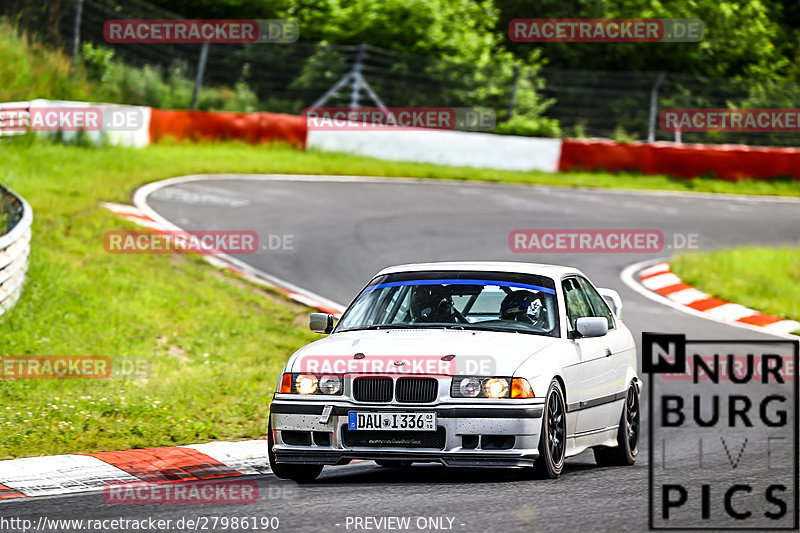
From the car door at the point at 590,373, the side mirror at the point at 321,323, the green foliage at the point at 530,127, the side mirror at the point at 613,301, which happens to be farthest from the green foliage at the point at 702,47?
the side mirror at the point at 321,323

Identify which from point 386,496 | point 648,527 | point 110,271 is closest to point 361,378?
point 386,496

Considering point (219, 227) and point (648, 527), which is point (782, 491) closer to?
point (648, 527)

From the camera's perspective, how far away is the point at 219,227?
60.7 ft

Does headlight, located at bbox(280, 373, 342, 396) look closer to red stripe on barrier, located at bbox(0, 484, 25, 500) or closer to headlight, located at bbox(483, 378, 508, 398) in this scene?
headlight, located at bbox(483, 378, 508, 398)

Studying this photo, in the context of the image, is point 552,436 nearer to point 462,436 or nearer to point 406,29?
point 462,436

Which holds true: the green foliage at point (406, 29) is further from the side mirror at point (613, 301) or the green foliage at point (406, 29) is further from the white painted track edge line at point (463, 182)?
the side mirror at point (613, 301)

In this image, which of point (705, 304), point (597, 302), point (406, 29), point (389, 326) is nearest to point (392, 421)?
point (389, 326)

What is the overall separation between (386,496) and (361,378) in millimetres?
780

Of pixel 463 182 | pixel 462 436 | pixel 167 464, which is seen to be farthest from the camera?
pixel 463 182

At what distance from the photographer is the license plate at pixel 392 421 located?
7.20 meters

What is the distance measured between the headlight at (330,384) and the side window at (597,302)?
8.37 feet

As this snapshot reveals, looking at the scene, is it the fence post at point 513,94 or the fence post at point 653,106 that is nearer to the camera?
the fence post at point 653,106

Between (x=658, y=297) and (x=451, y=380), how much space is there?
9.79 meters

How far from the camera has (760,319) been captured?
52.1 feet
